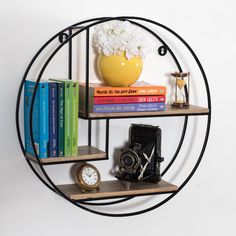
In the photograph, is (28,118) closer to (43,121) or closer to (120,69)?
(43,121)

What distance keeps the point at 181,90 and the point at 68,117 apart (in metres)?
0.47

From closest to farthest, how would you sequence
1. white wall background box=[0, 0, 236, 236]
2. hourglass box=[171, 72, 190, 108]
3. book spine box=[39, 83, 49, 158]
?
1. book spine box=[39, 83, 49, 158]
2. white wall background box=[0, 0, 236, 236]
3. hourglass box=[171, 72, 190, 108]

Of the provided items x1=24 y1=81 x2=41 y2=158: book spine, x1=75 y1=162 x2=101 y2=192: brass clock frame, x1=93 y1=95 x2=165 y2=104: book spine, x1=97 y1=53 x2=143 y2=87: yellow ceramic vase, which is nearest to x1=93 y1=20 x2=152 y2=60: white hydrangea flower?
x1=97 y1=53 x2=143 y2=87: yellow ceramic vase

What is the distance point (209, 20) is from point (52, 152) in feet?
2.48

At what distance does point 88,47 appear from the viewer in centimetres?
158

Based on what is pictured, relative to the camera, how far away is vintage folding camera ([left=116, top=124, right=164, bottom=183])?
1662mm

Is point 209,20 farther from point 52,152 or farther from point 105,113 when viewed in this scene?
point 52,152

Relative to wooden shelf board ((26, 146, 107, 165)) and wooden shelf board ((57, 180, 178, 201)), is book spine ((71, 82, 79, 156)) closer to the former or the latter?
wooden shelf board ((26, 146, 107, 165))

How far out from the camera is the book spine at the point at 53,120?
1.53 m

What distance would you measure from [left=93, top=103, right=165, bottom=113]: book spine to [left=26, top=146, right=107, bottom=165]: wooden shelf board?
5.6 inches

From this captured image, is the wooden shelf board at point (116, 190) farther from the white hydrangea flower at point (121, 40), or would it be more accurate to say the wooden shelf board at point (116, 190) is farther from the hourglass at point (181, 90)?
the white hydrangea flower at point (121, 40)

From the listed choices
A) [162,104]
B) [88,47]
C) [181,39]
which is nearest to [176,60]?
[181,39]

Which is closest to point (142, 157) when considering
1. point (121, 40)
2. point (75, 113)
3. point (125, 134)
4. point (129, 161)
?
point (129, 161)

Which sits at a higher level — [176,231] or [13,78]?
[13,78]
